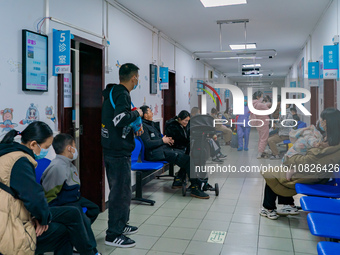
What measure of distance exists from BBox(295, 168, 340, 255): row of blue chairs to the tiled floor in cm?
51

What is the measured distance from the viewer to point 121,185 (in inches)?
130

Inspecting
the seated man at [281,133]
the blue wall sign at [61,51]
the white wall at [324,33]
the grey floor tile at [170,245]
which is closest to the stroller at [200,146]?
the grey floor tile at [170,245]

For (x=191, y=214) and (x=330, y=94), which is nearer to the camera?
(x=191, y=214)

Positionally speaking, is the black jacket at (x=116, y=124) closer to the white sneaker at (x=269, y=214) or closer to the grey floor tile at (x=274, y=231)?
the grey floor tile at (x=274, y=231)

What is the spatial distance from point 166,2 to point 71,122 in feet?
7.68

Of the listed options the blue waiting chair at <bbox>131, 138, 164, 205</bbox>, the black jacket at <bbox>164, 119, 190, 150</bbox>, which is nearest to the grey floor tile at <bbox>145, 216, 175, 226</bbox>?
the blue waiting chair at <bbox>131, 138, 164, 205</bbox>

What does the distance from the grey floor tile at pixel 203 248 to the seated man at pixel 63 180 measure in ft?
3.31

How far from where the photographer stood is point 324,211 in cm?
285

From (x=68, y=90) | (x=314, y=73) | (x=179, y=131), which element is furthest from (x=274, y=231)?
(x=314, y=73)

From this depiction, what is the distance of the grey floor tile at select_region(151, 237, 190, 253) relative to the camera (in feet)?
10.8

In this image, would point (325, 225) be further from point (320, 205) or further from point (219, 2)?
point (219, 2)

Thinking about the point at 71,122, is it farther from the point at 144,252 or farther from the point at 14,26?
the point at 144,252

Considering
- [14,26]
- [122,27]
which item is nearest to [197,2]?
[122,27]

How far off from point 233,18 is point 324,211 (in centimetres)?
432
